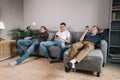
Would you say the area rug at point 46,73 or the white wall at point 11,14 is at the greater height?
the white wall at point 11,14

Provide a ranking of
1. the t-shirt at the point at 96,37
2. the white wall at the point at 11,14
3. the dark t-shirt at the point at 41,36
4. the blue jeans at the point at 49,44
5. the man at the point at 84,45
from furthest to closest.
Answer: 1. the white wall at the point at 11,14
2. the dark t-shirt at the point at 41,36
3. the blue jeans at the point at 49,44
4. the t-shirt at the point at 96,37
5. the man at the point at 84,45

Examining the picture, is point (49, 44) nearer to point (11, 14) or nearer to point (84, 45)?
point (84, 45)

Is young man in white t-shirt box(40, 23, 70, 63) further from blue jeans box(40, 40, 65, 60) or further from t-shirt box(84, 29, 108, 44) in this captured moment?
t-shirt box(84, 29, 108, 44)

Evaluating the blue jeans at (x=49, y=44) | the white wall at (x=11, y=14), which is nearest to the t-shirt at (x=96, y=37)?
the blue jeans at (x=49, y=44)

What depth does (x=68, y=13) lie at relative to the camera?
3855 millimetres

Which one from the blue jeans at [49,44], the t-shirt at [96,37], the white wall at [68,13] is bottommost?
the blue jeans at [49,44]

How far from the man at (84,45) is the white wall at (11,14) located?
237 cm

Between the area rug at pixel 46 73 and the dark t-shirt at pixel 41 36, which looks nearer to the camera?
the area rug at pixel 46 73

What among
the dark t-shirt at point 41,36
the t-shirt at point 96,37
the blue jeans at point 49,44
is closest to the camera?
the t-shirt at point 96,37

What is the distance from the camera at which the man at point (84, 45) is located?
2.26 meters

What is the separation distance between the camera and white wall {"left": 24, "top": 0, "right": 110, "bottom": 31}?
3496 mm

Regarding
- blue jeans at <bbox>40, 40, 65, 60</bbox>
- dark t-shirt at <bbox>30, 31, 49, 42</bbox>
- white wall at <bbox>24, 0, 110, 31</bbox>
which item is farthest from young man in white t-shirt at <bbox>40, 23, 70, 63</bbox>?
white wall at <bbox>24, 0, 110, 31</bbox>

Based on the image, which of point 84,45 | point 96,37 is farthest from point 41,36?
point 96,37

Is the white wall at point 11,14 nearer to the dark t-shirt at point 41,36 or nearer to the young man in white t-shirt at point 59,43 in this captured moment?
the dark t-shirt at point 41,36
